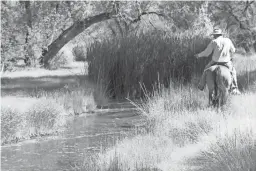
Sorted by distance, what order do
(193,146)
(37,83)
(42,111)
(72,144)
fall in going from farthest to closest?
(37,83)
(42,111)
(72,144)
(193,146)

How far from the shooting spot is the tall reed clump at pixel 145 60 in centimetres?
2181

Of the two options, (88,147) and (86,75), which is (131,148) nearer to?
(88,147)

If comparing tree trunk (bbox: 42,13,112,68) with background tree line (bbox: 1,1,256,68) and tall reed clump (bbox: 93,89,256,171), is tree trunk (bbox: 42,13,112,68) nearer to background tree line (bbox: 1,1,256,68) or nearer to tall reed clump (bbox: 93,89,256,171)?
background tree line (bbox: 1,1,256,68)

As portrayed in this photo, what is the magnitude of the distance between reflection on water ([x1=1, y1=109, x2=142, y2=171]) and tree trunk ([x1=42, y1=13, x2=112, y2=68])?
1165 centimetres

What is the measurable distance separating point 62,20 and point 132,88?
8432 millimetres

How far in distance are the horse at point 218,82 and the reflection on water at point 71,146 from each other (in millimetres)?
2238

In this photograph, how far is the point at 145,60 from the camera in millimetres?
21938

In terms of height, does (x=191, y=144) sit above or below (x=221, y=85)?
below

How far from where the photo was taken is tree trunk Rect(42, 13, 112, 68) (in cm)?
2747

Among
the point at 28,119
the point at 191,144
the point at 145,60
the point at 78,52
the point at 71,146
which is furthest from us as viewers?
the point at 78,52

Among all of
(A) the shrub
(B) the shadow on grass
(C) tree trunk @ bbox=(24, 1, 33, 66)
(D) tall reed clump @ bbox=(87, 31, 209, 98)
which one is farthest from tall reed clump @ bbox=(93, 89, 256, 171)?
(C) tree trunk @ bbox=(24, 1, 33, 66)

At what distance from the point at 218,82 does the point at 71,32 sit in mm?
15571

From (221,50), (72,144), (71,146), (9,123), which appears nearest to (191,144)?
(71,146)

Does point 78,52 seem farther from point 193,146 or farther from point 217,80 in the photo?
point 193,146
